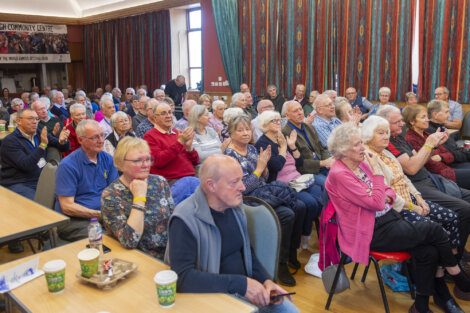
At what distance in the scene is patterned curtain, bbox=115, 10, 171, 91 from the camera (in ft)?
34.5

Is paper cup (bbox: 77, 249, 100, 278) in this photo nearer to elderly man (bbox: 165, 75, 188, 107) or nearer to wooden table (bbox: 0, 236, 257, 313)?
wooden table (bbox: 0, 236, 257, 313)

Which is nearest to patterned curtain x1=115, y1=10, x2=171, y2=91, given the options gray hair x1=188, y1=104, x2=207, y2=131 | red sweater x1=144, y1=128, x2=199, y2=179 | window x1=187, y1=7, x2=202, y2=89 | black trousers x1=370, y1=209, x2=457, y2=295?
window x1=187, y1=7, x2=202, y2=89

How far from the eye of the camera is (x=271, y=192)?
312 cm

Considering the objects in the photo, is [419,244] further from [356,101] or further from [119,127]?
[356,101]

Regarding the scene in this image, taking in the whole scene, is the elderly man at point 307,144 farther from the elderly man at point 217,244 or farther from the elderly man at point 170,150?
the elderly man at point 217,244

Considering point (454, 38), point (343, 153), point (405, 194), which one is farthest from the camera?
point (454, 38)

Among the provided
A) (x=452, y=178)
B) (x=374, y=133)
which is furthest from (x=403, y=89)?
(x=374, y=133)

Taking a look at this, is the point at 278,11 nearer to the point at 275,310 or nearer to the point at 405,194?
the point at 405,194

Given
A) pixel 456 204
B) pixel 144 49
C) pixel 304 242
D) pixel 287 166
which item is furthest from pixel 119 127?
pixel 144 49

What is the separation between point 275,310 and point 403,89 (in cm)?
572

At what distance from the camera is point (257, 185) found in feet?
10.5

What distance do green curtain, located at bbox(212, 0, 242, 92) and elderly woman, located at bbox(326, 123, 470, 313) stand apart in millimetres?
6499

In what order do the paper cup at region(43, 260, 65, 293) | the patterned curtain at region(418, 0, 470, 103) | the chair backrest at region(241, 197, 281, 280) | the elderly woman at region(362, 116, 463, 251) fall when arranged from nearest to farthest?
the paper cup at region(43, 260, 65, 293)
the chair backrest at region(241, 197, 281, 280)
the elderly woman at region(362, 116, 463, 251)
the patterned curtain at region(418, 0, 470, 103)

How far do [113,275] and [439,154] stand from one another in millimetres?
3170
